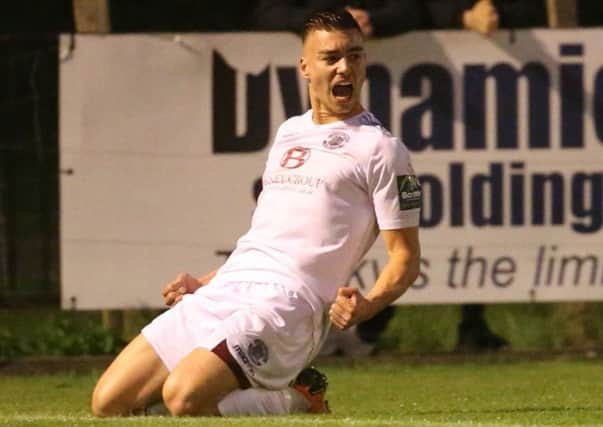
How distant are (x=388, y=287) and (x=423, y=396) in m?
2.57

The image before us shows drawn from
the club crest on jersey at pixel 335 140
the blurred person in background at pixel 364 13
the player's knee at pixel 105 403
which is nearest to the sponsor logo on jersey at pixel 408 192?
the club crest on jersey at pixel 335 140

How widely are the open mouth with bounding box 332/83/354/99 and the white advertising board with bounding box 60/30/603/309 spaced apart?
3555 mm

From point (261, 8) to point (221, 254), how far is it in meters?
1.47

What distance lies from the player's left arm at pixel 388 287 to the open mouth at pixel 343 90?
0.62m

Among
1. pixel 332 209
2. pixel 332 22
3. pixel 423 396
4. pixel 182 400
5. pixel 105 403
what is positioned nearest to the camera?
pixel 182 400

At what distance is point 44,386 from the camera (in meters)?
11.6

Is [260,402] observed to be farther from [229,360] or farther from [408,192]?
[408,192]

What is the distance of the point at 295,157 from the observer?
28.4 ft

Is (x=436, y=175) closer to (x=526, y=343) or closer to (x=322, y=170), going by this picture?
(x=526, y=343)

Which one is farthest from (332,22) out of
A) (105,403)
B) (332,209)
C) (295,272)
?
(105,403)

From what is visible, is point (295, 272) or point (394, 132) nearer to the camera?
point (295, 272)

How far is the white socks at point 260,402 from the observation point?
826cm

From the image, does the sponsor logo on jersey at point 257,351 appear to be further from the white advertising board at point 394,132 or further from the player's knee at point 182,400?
the white advertising board at point 394,132

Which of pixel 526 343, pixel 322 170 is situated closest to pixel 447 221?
pixel 526 343
